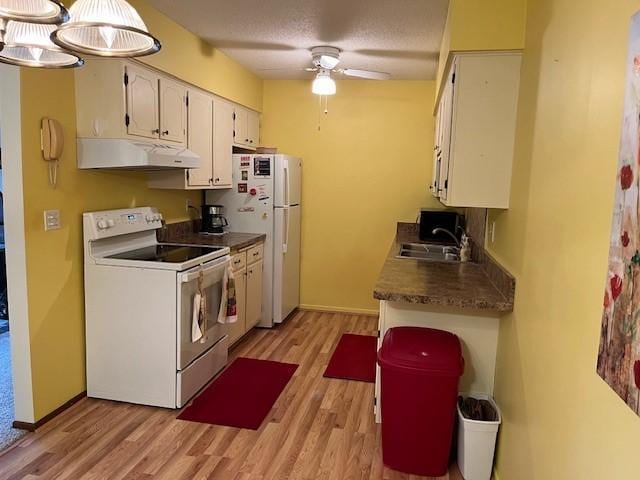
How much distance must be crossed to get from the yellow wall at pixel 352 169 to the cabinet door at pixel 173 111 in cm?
174

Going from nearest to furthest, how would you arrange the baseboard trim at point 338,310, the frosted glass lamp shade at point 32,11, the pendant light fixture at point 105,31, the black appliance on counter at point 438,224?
the frosted glass lamp shade at point 32,11 < the pendant light fixture at point 105,31 < the black appliance on counter at point 438,224 < the baseboard trim at point 338,310

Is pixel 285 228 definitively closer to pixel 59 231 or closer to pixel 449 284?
pixel 59 231

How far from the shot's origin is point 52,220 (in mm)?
2646

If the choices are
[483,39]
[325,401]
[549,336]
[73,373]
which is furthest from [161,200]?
[549,336]

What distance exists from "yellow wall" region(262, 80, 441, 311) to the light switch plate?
2.87m

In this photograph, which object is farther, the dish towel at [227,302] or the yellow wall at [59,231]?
the dish towel at [227,302]

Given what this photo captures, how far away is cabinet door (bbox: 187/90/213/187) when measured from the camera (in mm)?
3674

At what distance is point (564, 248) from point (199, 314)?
2.18m

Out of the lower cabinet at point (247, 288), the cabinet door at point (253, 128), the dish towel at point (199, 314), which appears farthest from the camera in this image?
the cabinet door at point (253, 128)

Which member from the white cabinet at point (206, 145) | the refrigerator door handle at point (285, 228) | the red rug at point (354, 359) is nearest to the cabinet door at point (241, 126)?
the white cabinet at point (206, 145)

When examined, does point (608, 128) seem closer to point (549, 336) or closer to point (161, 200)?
point (549, 336)

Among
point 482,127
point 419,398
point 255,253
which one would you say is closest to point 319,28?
point 482,127

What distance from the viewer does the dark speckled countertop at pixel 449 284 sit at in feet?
7.30

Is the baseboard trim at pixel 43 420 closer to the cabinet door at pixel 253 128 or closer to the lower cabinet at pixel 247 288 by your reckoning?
the lower cabinet at pixel 247 288
